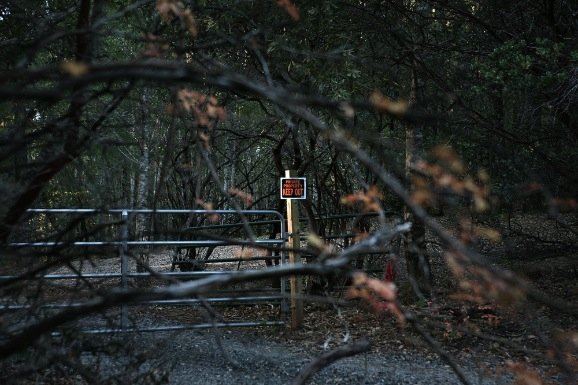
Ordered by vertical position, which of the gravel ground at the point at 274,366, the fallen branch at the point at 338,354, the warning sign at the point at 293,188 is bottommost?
the gravel ground at the point at 274,366

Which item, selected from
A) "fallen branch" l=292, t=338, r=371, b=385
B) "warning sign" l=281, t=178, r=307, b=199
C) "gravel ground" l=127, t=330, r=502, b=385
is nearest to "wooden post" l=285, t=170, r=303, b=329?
"warning sign" l=281, t=178, r=307, b=199

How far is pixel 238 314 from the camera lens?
26.1 feet

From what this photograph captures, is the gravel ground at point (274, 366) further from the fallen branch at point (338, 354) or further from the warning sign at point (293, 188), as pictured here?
the fallen branch at point (338, 354)

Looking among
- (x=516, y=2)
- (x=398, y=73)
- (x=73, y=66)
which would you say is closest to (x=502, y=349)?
(x=398, y=73)

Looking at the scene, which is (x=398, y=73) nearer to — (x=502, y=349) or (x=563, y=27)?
(x=563, y=27)

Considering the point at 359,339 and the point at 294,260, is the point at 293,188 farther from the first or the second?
the point at 359,339

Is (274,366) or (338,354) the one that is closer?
(338,354)

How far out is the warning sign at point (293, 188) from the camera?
23.2ft

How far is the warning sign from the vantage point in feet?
23.2

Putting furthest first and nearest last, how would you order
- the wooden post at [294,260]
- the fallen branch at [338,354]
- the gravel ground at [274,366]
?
the wooden post at [294,260], the gravel ground at [274,366], the fallen branch at [338,354]

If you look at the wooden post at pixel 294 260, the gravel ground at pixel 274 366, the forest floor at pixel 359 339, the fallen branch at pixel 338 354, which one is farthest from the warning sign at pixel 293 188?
the fallen branch at pixel 338 354

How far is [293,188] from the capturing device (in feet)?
23.3

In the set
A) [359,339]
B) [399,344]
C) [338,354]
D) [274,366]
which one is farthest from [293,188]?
[338,354]

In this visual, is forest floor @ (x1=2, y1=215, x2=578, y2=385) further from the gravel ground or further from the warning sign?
the warning sign
